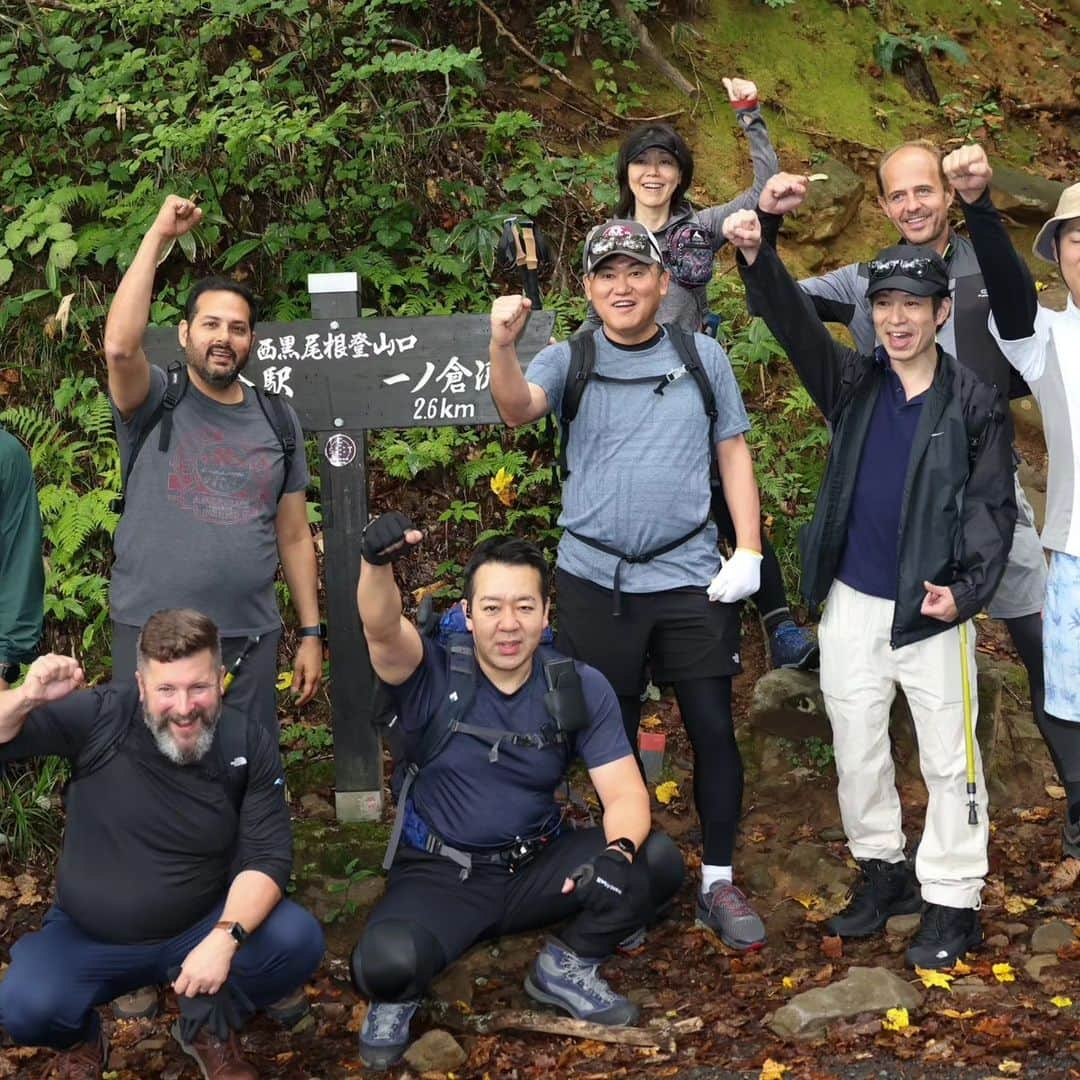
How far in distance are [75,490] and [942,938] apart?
551cm

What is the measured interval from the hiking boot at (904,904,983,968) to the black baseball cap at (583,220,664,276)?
2.87 m

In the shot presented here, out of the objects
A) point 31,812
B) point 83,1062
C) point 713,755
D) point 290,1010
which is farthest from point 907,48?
point 83,1062

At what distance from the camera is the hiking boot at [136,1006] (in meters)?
5.45

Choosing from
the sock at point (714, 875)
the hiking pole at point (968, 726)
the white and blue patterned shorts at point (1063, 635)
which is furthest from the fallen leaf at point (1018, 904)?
the sock at point (714, 875)

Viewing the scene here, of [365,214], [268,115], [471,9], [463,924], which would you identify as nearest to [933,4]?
[471,9]

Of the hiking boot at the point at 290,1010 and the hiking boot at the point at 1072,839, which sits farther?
the hiking boot at the point at 1072,839

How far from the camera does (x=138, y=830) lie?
15.2 ft

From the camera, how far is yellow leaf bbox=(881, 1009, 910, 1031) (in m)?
4.73

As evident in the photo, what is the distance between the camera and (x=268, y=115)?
797cm

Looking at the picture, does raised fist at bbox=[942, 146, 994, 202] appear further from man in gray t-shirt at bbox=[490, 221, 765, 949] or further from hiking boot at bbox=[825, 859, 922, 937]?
hiking boot at bbox=[825, 859, 922, 937]

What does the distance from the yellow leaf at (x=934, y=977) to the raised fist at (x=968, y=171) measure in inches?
116

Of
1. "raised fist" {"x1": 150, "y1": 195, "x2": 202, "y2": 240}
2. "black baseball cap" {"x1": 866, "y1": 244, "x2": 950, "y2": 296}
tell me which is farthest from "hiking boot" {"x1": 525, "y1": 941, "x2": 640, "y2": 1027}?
"raised fist" {"x1": 150, "y1": 195, "x2": 202, "y2": 240}

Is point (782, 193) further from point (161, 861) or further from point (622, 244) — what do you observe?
point (161, 861)

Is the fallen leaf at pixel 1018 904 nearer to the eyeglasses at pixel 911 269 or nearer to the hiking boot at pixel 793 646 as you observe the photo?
the hiking boot at pixel 793 646
